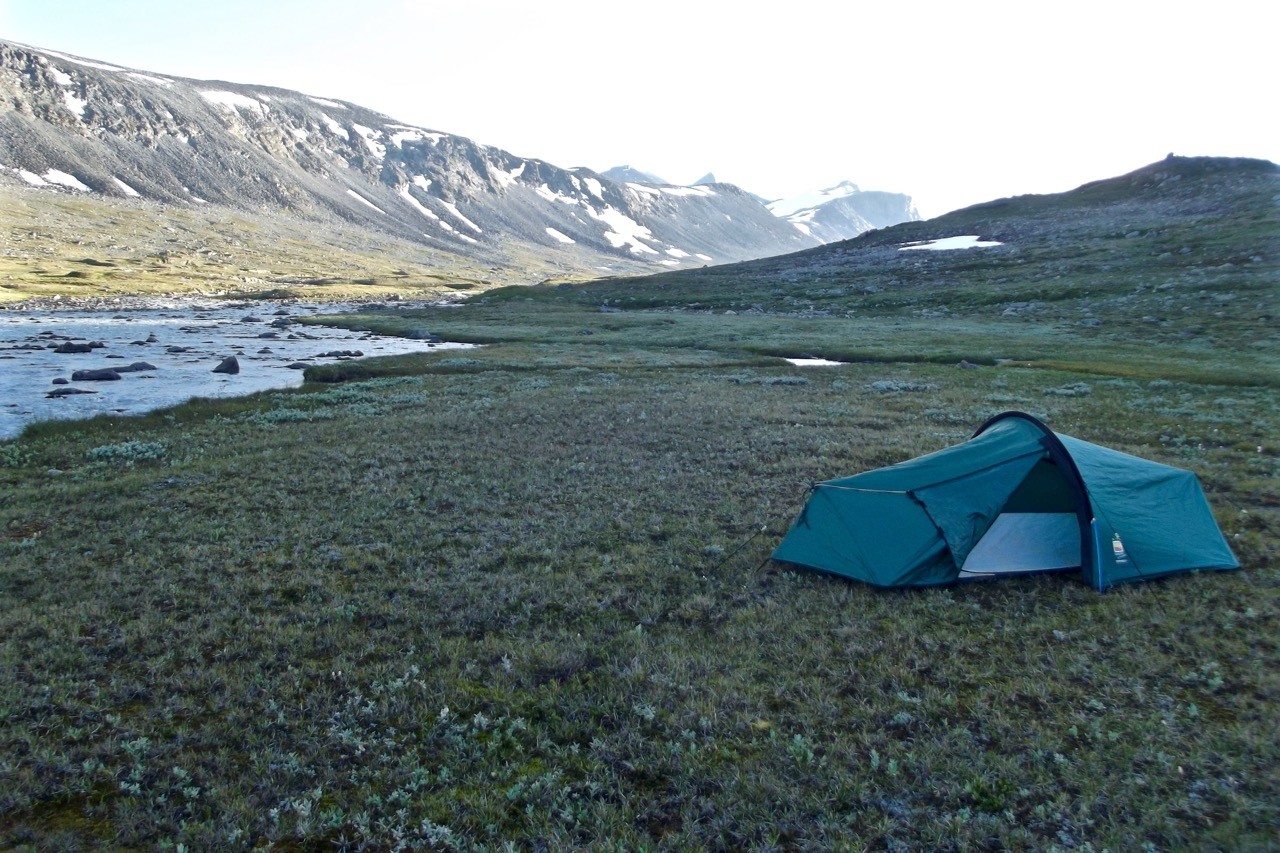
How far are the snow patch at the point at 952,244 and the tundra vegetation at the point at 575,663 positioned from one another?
93.9 m

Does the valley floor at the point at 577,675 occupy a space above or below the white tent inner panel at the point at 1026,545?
below

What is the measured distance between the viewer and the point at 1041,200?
126 metres

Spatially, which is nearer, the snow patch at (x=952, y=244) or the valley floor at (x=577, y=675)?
the valley floor at (x=577, y=675)

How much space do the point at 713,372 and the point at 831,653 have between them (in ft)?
116

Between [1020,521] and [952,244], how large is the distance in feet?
368

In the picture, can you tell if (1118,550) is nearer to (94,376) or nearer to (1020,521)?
(1020,521)

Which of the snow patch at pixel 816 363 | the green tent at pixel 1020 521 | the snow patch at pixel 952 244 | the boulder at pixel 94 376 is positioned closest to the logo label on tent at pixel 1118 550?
the green tent at pixel 1020 521

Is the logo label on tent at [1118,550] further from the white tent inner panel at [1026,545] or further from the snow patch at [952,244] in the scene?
the snow patch at [952,244]

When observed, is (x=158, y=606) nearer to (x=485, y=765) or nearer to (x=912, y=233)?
(x=485, y=765)

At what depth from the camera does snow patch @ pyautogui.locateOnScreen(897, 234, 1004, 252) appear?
108m

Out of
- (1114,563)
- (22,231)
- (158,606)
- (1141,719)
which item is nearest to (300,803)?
(158,606)

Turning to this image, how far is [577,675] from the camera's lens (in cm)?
965

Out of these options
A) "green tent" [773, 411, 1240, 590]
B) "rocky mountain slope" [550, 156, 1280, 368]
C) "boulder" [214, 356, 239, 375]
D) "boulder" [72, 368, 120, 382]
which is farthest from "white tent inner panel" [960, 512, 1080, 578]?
"boulder" [72, 368, 120, 382]

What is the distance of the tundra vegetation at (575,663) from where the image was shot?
23.4 feet
